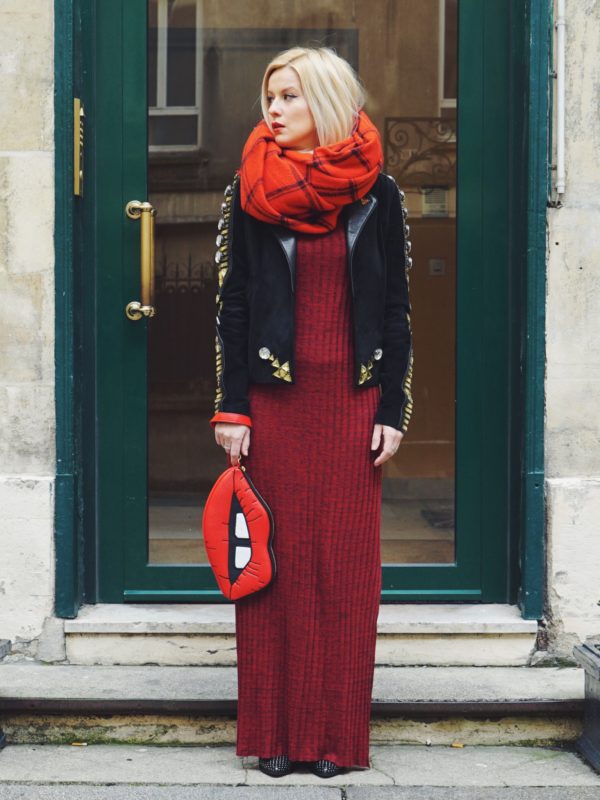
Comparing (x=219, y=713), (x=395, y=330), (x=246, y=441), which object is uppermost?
(x=395, y=330)

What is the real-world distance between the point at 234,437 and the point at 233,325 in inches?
12.9

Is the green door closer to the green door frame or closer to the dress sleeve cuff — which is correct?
the green door frame

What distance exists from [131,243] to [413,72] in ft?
4.06

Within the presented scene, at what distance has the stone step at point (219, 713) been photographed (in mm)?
3828

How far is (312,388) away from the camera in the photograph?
11.1 feet

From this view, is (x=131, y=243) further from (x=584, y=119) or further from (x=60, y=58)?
(x=584, y=119)

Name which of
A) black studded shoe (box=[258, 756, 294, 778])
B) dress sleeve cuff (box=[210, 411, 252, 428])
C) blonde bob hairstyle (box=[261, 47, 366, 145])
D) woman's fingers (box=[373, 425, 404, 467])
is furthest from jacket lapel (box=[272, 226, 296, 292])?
black studded shoe (box=[258, 756, 294, 778])

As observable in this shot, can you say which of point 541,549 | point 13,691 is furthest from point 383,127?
point 13,691

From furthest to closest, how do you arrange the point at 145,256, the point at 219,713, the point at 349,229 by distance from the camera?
the point at 145,256
the point at 219,713
the point at 349,229

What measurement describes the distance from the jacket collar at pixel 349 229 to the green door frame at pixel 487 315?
98 cm

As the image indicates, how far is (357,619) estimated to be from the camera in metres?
3.46

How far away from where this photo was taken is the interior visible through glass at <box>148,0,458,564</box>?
4.36m

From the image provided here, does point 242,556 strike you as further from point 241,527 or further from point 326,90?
point 326,90

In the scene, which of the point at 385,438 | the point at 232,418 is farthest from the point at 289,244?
the point at 385,438
